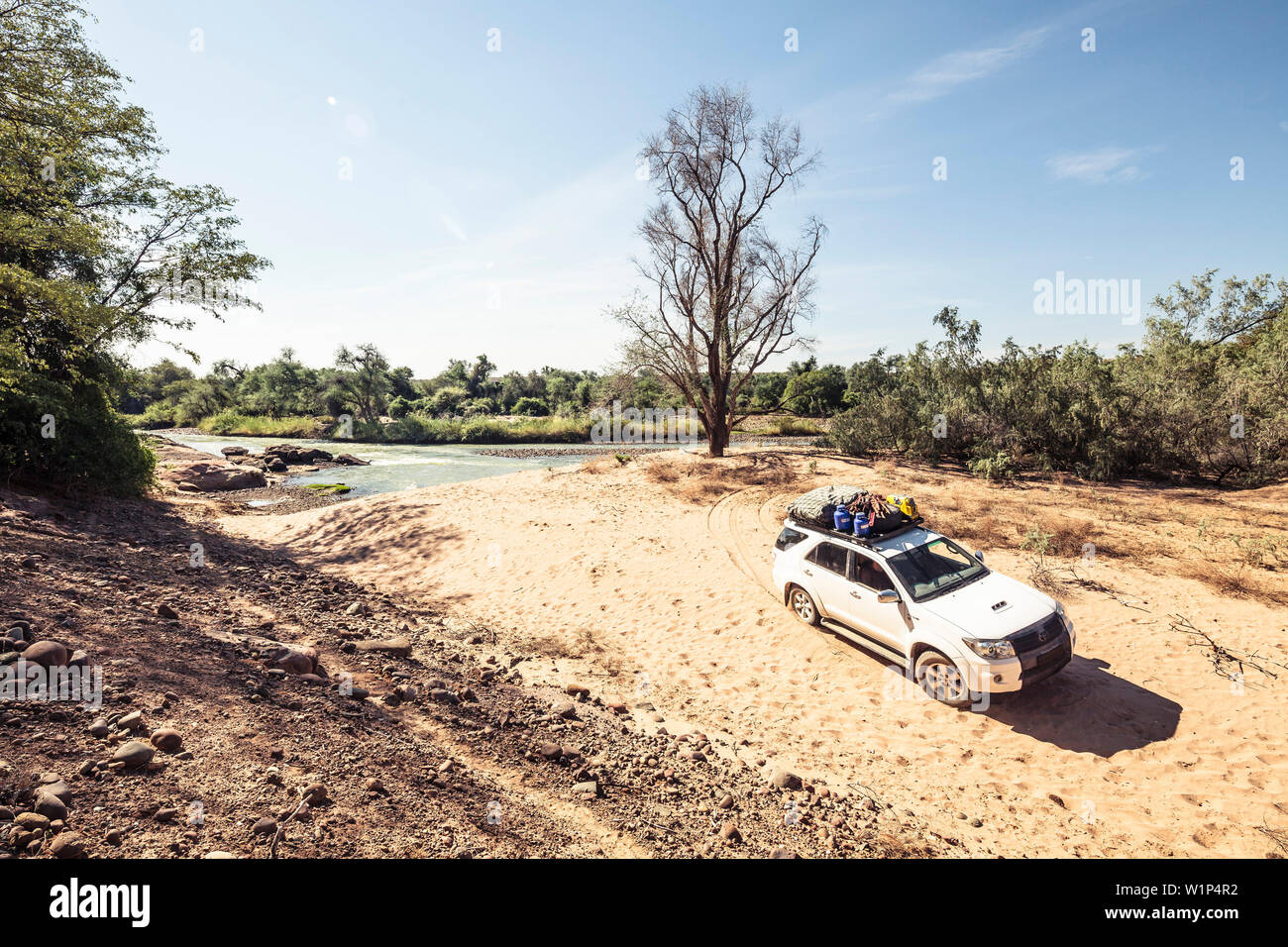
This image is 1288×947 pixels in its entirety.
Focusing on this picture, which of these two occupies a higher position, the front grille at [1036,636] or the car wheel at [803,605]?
the front grille at [1036,636]

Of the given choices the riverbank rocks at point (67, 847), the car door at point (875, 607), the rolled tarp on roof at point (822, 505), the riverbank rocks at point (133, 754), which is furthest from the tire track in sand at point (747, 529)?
the riverbank rocks at point (67, 847)

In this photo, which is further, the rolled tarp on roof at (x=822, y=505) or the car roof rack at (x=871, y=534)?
the rolled tarp on roof at (x=822, y=505)

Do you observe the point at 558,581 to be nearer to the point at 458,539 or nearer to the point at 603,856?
the point at 458,539

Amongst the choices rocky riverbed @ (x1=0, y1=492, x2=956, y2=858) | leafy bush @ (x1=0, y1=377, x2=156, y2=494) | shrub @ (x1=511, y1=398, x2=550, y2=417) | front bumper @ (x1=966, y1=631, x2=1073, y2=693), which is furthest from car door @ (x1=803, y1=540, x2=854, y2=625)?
shrub @ (x1=511, y1=398, x2=550, y2=417)

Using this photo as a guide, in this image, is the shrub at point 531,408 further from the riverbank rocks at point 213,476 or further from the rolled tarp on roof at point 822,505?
the rolled tarp on roof at point 822,505

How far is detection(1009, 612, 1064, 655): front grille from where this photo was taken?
6055mm

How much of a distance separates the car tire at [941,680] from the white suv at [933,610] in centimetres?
1

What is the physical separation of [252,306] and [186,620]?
15.8 metres

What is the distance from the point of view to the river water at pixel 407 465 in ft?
90.6

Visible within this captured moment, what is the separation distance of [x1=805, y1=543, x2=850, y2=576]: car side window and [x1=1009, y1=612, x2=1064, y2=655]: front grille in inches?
91.9

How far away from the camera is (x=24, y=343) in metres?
13.0

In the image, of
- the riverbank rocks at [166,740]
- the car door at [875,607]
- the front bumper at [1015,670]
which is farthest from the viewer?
the car door at [875,607]

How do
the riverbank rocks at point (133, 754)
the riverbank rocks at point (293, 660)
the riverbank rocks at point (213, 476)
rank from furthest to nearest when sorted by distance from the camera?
the riverbank rocks at point (213, 476), the riverbank rocks at point (293, 660), the riverbank rocks at point (133, 754)

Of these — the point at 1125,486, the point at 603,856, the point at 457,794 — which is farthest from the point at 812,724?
the point at 1125,486
